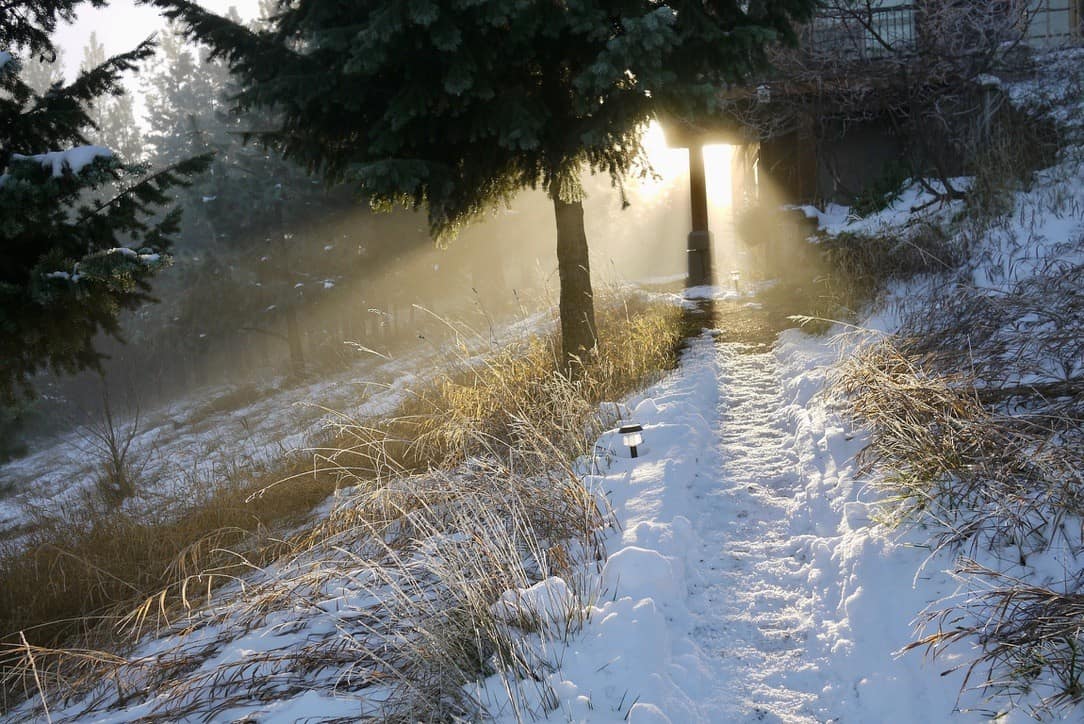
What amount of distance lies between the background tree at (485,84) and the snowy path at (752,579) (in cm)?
289

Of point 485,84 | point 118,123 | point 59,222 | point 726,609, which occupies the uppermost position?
point 118,123

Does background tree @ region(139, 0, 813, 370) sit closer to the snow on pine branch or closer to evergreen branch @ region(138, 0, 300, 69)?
evergreen branch @ region(138, 0, 300, 69)

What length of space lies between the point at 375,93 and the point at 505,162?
156 centimetres

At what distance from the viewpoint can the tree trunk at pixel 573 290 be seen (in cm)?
820

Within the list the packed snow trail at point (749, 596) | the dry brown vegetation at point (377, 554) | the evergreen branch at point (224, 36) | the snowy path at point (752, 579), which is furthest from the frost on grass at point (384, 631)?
the evergreen branch at point (224, 36)

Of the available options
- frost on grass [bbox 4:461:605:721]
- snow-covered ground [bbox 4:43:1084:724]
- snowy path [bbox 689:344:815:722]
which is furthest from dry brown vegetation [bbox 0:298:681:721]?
snowy path [bbox 689:344:815:722]

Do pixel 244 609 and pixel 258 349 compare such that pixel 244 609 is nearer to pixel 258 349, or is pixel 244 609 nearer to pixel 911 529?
pixel 911 529

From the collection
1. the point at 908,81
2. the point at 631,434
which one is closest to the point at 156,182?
the point at 631,434

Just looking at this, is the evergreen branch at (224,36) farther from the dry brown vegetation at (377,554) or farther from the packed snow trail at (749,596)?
the packed snow trail at (749,596)

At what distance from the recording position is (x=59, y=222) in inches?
242

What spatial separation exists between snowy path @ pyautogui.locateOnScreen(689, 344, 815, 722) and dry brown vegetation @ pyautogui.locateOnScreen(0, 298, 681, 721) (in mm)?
791

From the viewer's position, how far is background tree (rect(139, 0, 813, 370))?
6.09 metres

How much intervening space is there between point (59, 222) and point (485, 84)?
4004 millimetres

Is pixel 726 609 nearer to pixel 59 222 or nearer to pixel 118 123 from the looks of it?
pixel 59 222
